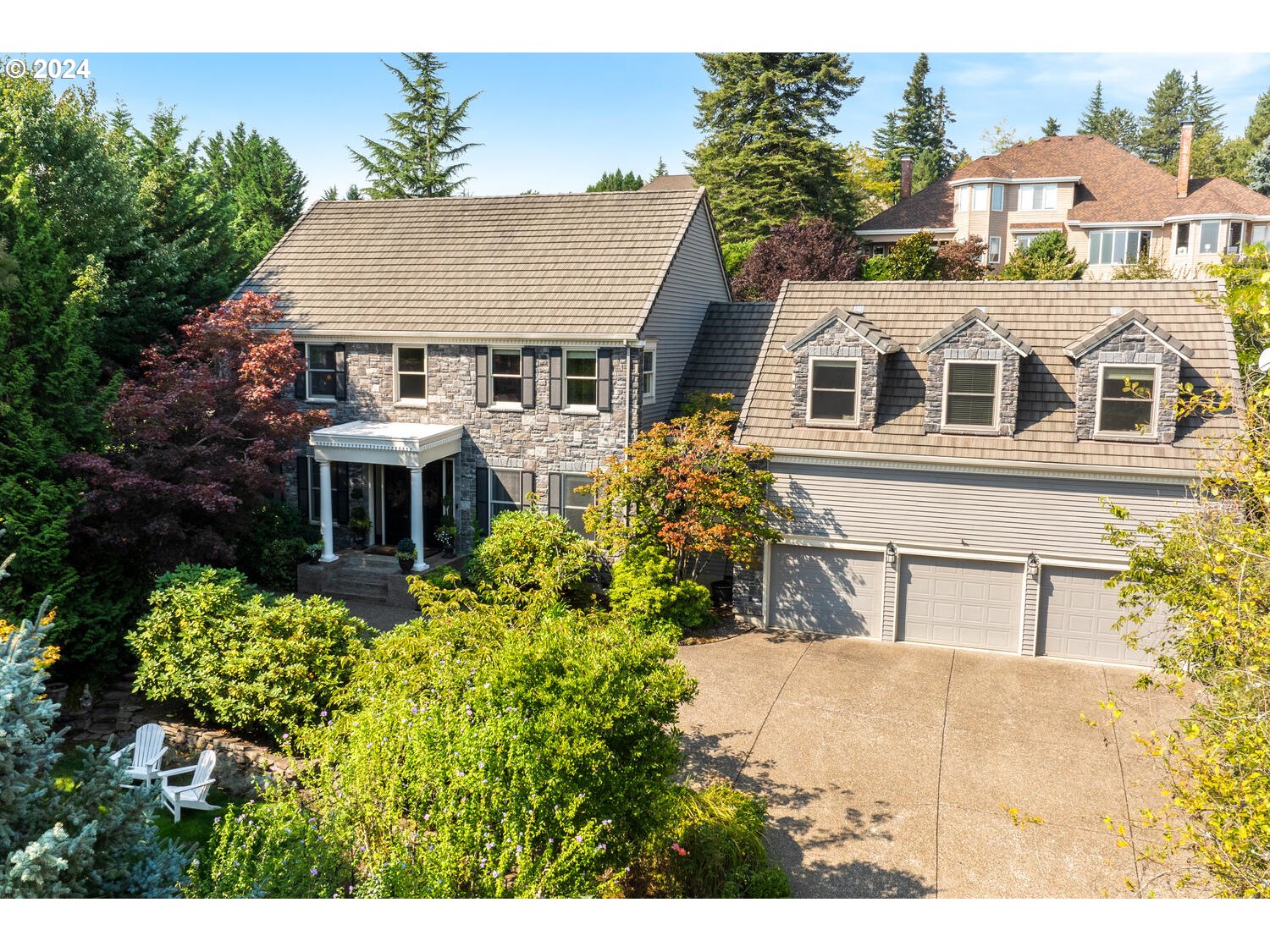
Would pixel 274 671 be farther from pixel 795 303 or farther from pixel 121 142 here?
pixel 121 142

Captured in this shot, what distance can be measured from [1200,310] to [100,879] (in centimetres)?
1931

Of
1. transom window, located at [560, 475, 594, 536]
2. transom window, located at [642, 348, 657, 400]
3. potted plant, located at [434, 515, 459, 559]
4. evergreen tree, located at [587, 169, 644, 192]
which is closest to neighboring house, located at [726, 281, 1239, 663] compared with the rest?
transom window, located at [642, 348, 657, 400]

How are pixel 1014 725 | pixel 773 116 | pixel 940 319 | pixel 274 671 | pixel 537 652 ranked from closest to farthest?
pixel 537 652 < pixel 274 671 < pixel 1014 725 < pixel 940 319 < pixel 773 116

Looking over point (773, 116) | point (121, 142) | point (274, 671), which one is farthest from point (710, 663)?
point (773, 116)

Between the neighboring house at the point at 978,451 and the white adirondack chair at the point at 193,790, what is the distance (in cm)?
1064

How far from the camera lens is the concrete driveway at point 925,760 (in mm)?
10695

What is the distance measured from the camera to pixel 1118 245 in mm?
45781

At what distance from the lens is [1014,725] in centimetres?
1449

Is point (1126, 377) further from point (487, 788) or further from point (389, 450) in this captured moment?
point (389, 450)

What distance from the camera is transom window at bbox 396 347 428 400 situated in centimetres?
2217

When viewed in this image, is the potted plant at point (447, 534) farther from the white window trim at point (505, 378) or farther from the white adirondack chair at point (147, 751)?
the white adirondack chair at point (147, 751)

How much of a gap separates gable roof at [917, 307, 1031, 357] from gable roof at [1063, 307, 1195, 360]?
990 mm

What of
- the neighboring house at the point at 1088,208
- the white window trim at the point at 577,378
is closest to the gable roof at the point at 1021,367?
the white window trim at the point at 577,378

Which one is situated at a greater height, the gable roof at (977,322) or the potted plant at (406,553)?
A: the gable roof at (977,322)
